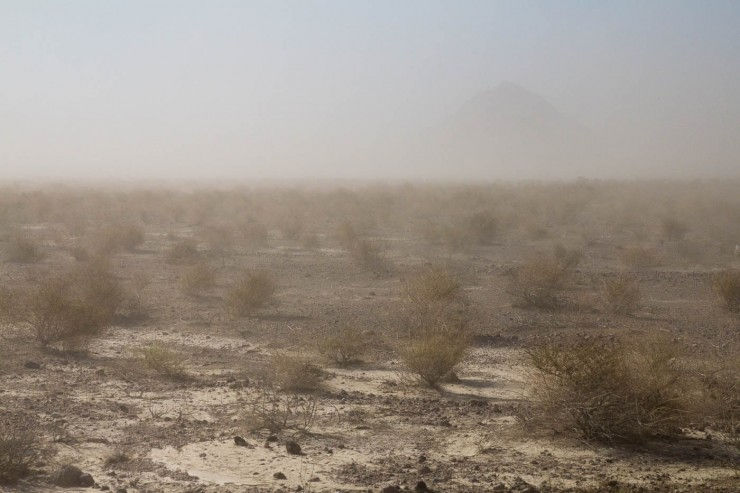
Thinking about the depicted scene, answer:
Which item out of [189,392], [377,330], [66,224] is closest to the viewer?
[189,392]

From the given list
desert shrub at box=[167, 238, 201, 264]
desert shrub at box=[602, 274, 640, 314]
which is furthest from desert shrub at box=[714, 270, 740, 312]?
desert shrub at box=[167, 238, 201, 264]

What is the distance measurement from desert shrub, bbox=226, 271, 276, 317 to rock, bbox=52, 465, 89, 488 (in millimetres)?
9955

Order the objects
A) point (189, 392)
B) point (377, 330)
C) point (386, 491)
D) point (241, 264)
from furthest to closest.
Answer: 1. point (241, 264)
2. point (377, 330)
3. point (189, 392)
4. point (386, 491)

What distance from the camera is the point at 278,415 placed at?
976 centimetres

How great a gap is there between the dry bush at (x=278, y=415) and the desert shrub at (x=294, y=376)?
0.73 meters

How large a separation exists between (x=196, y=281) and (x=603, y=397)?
13.9m

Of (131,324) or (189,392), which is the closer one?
(189,392)

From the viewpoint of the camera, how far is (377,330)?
52.9 feet

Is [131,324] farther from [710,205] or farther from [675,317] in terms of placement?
[710,205]

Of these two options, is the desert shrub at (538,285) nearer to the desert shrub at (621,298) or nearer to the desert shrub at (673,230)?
the desert shrub at (621,298)

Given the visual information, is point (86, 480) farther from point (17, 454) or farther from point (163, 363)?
point (163, 363)

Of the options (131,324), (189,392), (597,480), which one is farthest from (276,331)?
(597,480)

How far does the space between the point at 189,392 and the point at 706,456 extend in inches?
266

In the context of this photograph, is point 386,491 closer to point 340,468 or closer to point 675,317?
point 340,468
